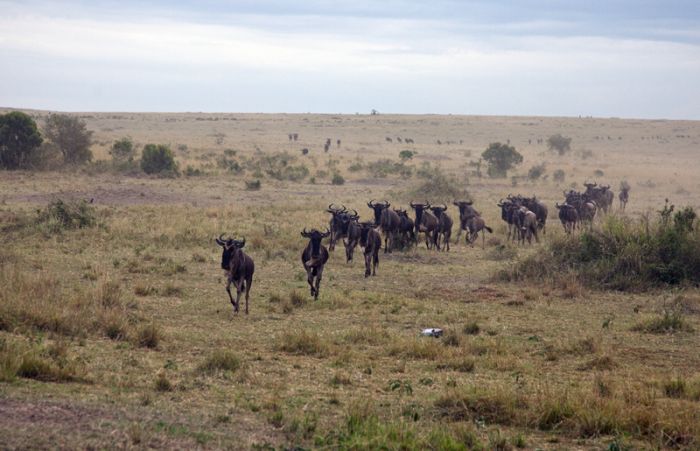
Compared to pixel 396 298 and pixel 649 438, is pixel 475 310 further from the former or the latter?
pixel 649 438

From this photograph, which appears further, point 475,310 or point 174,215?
point 174,215

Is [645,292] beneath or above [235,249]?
beneath

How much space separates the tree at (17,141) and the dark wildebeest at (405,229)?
79.4ft

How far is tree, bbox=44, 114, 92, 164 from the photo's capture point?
4475 centimetres

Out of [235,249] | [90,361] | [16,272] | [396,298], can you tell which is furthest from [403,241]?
[90,361]

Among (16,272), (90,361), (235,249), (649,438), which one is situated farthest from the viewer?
(235,249)

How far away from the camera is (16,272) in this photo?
14.1 meters

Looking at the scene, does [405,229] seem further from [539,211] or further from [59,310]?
[59,310]

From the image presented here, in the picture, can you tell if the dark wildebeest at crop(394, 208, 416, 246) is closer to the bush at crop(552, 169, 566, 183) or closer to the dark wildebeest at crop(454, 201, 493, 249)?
the dark wildebeest at crop(454, 201, 493, 249)

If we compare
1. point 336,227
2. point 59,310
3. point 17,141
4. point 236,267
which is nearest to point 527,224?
point 336,227

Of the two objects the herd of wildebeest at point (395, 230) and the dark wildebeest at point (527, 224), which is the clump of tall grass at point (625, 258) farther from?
the dark wildebeest at point (527, 224)

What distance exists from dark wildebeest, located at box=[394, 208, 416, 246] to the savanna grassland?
0.43 metres

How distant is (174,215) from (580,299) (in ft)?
49.5

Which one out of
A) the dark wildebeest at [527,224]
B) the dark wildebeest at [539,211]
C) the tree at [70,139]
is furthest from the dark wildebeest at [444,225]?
the tree at [70,139]
